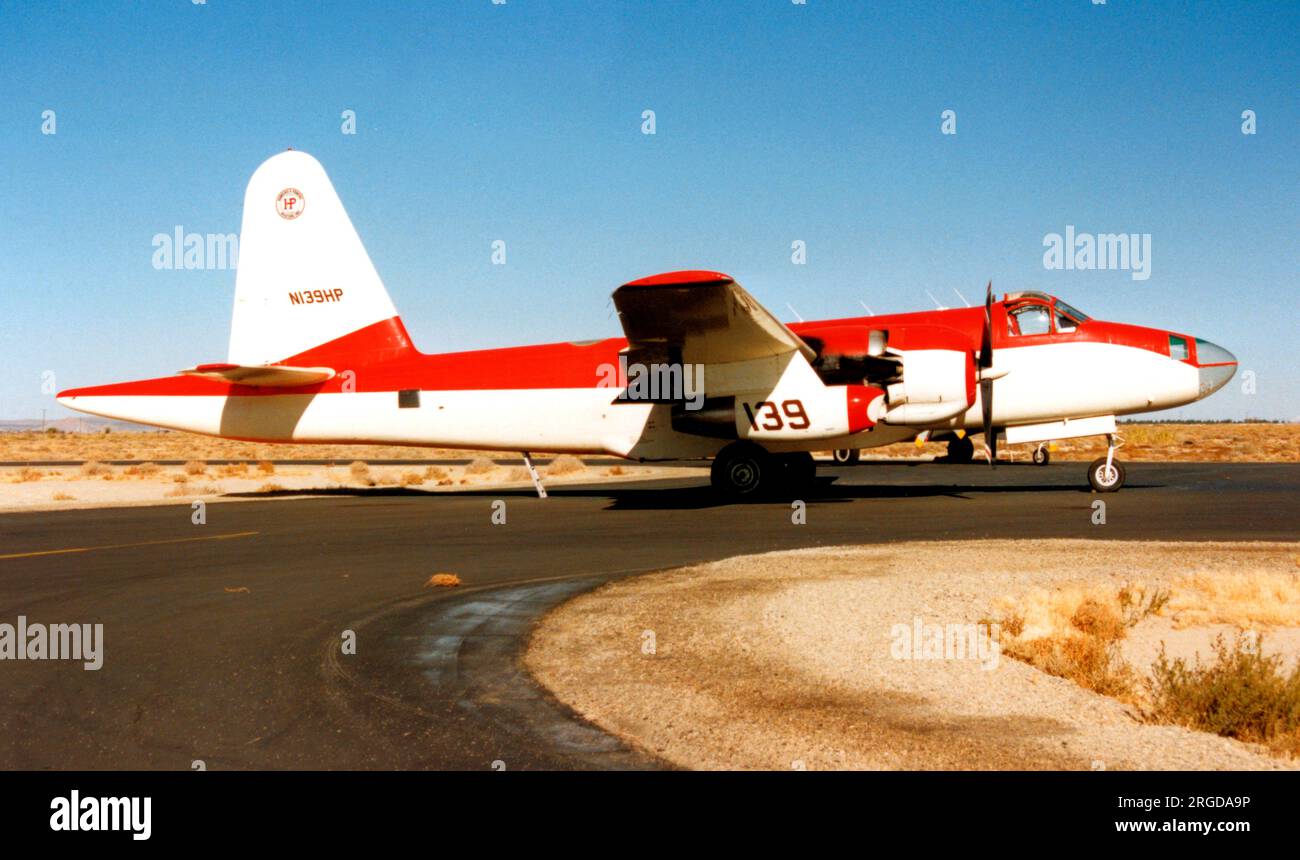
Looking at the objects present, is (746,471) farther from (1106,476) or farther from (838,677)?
(838,677)

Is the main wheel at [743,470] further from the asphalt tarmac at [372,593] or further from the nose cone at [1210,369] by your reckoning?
the nose cone at [1210,369]

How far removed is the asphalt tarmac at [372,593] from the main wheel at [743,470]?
0.58 m

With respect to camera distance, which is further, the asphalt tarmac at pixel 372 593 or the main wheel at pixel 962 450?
the main wheel at pixel 962 450

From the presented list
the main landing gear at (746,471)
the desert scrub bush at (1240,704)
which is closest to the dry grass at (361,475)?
the main landing gear at (746,471)

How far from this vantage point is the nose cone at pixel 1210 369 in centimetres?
2273

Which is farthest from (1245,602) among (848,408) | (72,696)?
(848,408)

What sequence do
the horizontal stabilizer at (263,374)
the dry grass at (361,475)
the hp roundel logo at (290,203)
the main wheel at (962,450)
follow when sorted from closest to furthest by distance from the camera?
the horizontal stabilizer at (263,374), the hp roundel logo at (290,203), the dry grass at (361,475), the main wheel at (962,450)

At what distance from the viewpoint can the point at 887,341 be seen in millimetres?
21938

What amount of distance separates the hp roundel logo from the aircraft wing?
10.2 m

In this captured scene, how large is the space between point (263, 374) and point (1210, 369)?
2308 cm

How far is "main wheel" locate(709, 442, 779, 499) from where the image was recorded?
22.8 metres

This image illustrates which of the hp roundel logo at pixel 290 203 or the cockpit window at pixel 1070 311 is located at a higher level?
the hp roundel logo at pixel 290 203
